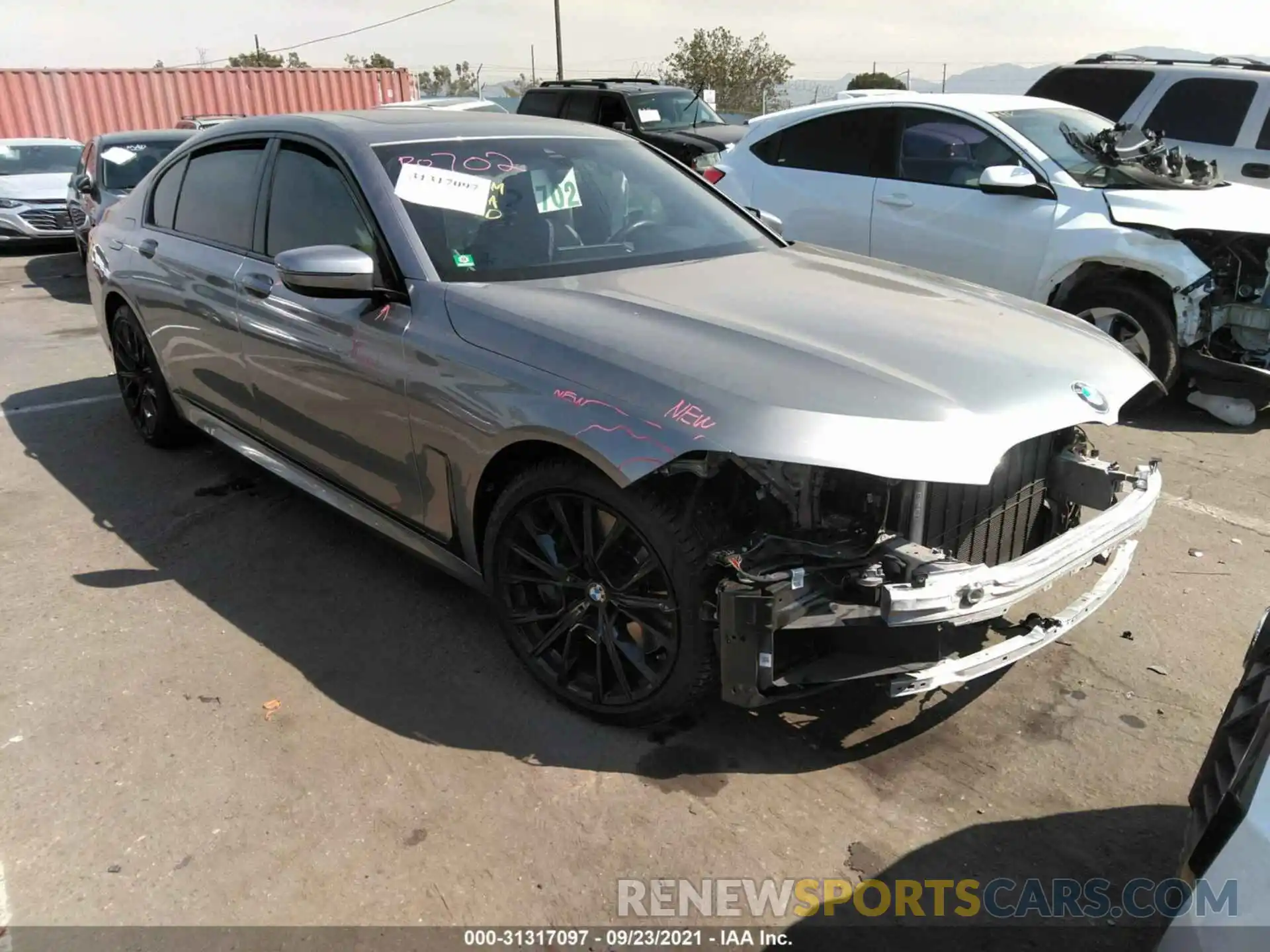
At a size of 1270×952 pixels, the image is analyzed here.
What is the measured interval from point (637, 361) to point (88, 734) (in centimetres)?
215

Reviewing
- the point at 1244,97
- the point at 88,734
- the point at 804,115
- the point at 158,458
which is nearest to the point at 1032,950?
the point at 88,734

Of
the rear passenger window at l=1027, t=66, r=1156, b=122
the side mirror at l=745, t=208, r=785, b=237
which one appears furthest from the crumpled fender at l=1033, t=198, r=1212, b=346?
the rear passenger window at l=1027, t=66, r=1156, b=122

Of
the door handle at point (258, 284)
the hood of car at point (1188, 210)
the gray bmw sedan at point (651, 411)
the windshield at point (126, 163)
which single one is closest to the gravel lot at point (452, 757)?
the gray bmw sedan at point (651, 411)

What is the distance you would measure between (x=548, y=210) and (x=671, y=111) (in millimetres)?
10991

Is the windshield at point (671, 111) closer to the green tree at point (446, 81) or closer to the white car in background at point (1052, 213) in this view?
the white car in background at point (1052, 213)

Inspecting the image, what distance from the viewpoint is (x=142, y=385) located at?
5.43 m

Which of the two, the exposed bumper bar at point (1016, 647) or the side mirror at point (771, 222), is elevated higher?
the side mirror at point (771, 222)

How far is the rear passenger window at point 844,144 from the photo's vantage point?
6.72m

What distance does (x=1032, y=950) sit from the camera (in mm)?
2266

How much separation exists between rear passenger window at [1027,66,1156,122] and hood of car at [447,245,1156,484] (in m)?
6.87

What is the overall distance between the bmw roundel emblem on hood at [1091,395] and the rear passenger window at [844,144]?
434 centimetres

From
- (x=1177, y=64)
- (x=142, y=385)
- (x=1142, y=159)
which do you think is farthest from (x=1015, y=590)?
(x=1177, y=64)

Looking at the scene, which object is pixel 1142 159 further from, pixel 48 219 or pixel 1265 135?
pixel 48 219

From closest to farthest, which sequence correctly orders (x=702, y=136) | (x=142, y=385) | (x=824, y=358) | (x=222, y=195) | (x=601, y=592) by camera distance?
(x=824, y=358) → (x=601, y=592) → (x=222, y=195) → (x=142, y=385) → (x=702, y=136)
